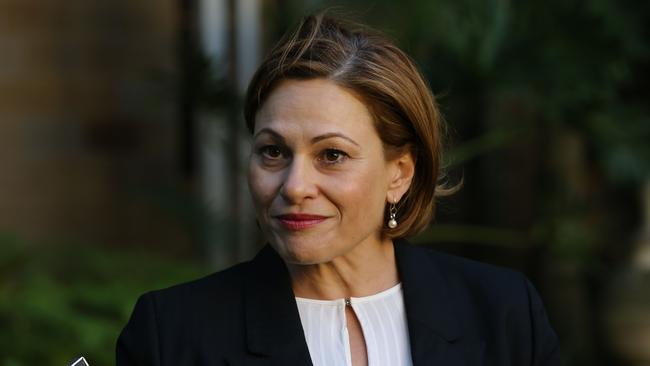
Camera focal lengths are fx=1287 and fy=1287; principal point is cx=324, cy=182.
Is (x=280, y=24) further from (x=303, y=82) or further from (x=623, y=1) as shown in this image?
(x=303, y=82)

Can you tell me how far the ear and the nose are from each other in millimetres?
276

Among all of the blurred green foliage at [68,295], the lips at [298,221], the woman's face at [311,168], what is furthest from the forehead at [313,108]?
the blurred green foliage at [68,295]

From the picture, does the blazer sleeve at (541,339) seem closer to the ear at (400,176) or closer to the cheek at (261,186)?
the ear at (400,176)

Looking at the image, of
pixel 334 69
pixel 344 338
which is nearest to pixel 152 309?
pixel 344 338

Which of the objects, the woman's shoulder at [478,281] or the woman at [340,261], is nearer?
the woman at [340,261]

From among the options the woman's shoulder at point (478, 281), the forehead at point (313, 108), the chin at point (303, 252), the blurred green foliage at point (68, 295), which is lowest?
the blurred green foliage at point (68, 295)

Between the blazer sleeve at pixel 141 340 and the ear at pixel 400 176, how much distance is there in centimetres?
59

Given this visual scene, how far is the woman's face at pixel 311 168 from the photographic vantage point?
2.68 meters

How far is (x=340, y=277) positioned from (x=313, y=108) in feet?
1.40

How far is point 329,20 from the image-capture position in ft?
9.51

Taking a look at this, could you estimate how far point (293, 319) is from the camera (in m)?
2.82

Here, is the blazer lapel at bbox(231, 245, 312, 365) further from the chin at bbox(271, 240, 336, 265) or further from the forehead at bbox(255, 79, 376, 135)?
the forehead at bbox(255, 79, 376, 135)

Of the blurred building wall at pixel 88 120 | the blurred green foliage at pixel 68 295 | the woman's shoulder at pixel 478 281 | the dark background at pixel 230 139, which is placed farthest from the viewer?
the blurred building wall at pixel 88 120

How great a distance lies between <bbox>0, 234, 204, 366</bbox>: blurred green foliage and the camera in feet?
16.9
